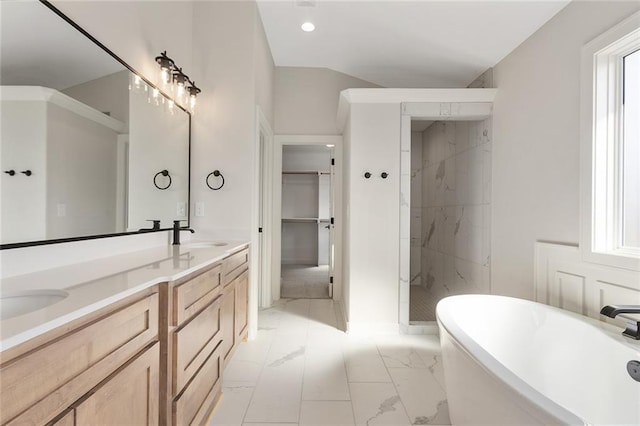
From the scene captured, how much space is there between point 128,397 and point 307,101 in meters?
3.46

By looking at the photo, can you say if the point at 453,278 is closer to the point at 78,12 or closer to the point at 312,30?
the point at 312,30

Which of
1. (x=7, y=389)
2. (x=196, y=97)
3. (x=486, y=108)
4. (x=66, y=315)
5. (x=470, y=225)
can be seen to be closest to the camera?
(x=7, y=389)

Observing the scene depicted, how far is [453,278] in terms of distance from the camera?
3.50 m

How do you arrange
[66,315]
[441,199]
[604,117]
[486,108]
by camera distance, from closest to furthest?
1. [66,315]
2. [604,117]
3. [486,108]
4. [441,199]

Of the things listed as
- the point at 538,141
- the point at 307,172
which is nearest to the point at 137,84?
the point at 538,141

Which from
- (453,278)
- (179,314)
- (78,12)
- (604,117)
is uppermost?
(78,12)

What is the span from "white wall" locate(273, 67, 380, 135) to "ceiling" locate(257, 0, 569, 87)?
142mm

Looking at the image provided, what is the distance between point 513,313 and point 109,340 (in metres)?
2.11

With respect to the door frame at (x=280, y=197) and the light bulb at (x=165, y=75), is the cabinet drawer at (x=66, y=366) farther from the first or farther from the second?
the door frame at (x=280, y=197)

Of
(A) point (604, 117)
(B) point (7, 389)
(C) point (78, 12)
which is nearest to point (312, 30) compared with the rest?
(C) point (78, 12)

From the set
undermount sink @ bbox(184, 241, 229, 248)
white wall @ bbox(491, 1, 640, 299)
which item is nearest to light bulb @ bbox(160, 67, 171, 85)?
undermount sink @ bbox(184, 241, 229, 248)

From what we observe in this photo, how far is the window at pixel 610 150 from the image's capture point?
5.51 feet

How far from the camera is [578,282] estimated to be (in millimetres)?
1834

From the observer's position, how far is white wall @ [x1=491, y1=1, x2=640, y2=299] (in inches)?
74.7
